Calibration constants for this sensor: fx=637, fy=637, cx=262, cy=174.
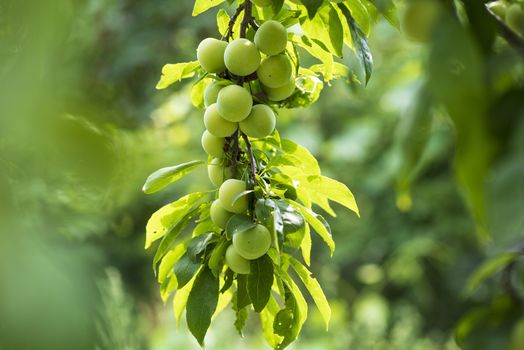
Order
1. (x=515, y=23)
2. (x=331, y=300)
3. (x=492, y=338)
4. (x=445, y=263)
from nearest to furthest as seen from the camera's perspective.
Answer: (x=492, y=338) < (x=515, y=23) < (x=445, y=263) < (x=331, y=300)

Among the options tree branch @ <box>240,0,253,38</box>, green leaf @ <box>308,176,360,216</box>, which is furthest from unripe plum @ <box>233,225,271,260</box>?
tree branch @ <box>240,0,253,38</box>

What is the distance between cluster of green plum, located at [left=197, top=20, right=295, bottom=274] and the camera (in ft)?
1.96

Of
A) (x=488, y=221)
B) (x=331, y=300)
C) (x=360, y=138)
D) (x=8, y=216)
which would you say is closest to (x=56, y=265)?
(x=8, y=216)

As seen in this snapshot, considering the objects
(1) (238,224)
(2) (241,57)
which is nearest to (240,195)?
(1) (238,224)

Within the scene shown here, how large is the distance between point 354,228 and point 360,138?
72 cm

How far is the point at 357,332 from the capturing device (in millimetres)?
3410

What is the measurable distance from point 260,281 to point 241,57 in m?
0.21

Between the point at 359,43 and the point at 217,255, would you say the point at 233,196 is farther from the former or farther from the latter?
the point at 359,43

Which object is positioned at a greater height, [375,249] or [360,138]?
[360,138]

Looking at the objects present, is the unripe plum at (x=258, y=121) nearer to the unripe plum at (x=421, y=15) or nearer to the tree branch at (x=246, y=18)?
the tree branch at (x=246, y=18)

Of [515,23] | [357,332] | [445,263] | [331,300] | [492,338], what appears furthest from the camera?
[331,300]

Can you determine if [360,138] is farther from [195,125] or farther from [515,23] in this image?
[515,23]

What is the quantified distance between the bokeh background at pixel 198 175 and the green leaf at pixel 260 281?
143 mm

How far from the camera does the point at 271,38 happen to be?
600 mm
